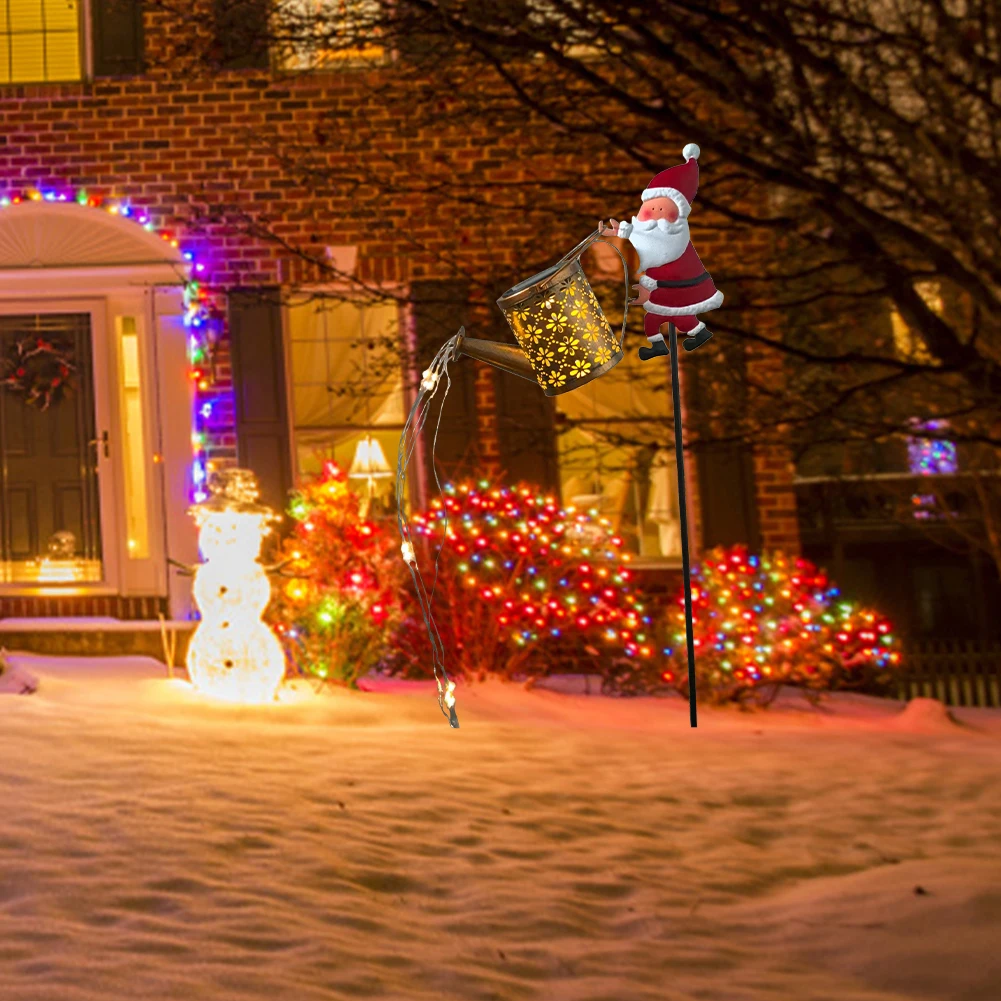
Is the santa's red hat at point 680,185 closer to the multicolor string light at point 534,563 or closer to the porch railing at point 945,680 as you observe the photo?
the multicolor string light at point 534,563

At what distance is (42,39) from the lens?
33.0 feet

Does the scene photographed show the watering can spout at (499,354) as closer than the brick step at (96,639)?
Yes

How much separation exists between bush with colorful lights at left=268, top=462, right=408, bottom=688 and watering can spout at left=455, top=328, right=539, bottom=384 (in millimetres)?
7246

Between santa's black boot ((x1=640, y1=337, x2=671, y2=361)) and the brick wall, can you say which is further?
the brick wall

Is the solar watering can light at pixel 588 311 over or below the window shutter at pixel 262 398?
below

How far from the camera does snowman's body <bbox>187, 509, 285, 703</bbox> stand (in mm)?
7574

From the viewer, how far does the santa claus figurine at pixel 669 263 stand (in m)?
0.98

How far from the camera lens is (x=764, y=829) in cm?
565

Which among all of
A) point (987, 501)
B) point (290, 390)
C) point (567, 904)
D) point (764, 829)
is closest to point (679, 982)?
point (567, 904)

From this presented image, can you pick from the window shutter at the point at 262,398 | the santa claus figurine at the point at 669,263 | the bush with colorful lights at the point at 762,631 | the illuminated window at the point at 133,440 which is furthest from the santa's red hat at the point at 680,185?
the illuminated window at the point at 133,440

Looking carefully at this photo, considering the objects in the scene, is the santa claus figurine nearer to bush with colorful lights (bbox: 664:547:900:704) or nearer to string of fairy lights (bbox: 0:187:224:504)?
bush with colorful lights (bbox: 664:547:900:704)

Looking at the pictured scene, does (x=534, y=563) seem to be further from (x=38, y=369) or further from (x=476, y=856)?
(x=38, y=369)

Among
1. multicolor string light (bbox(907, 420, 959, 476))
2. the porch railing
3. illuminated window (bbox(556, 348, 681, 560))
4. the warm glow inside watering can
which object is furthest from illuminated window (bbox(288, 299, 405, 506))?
the warm glow inside watering can

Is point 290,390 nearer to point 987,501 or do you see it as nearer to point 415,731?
point 415,731
